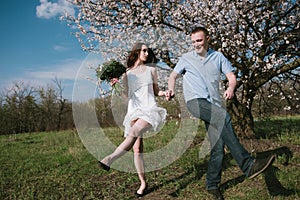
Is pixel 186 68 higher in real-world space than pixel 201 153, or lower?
higher

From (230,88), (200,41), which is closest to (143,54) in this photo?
(200,41)

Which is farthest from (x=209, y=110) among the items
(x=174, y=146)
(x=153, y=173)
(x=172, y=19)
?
(x=172, y=19)

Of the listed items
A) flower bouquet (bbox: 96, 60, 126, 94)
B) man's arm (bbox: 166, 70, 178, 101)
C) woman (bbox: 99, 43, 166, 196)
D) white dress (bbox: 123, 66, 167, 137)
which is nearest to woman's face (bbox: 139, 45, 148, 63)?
woman (bbox: 99, 43, 166, 196)

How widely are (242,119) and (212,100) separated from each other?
2.99 m

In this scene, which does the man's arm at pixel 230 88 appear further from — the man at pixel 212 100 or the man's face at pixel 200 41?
the man's face at pixel 200 41

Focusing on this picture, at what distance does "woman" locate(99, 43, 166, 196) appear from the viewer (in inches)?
142

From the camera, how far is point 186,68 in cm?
343

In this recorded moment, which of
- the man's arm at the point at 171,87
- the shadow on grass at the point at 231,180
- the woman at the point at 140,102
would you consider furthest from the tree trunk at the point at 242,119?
the man's arm at the point at 171,87

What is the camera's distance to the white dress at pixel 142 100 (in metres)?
3.65

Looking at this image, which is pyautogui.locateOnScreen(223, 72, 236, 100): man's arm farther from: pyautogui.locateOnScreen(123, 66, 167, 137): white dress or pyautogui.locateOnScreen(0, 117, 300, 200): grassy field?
pyautogui.locateOnScreen(0, 117, 300, 200): grassy field

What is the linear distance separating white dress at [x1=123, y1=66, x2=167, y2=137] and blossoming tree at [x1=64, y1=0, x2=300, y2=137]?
1944mm

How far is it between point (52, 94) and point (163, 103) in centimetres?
1379

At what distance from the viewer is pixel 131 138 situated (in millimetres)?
3535

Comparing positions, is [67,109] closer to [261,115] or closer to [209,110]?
[261,115]
